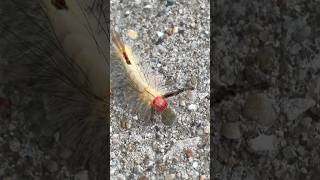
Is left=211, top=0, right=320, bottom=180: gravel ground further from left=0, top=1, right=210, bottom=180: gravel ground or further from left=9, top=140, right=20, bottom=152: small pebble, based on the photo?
left=9, top=140, right=20, bottom=152: small pebble

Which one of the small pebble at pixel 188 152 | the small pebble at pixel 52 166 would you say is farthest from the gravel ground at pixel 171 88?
the small pebble at pixel 52 166

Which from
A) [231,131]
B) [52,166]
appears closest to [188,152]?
[231,131]

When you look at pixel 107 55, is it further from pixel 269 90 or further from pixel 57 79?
pixel 269 90

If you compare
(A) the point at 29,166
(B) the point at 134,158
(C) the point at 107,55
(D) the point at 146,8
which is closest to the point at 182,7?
(D) the point at 146,8

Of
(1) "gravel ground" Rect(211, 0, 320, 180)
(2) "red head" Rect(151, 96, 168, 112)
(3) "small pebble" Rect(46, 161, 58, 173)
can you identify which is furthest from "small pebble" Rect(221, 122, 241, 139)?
(3) "small pebble" Rect(46, 161, 58, 173)

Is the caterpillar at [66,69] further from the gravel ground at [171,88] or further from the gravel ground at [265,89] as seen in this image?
the gravel ground at [265,89]

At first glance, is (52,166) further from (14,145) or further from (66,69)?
(66,69)
